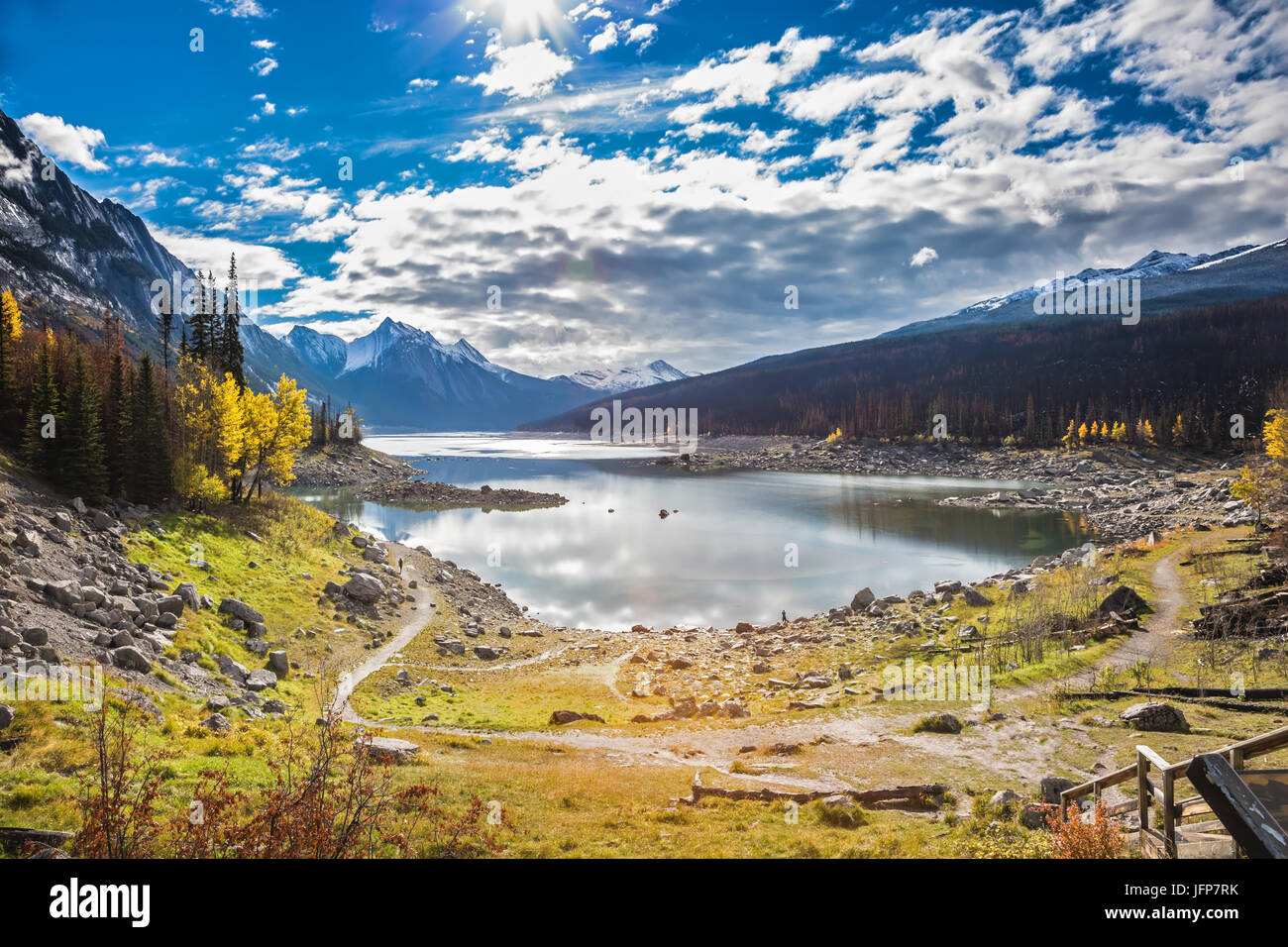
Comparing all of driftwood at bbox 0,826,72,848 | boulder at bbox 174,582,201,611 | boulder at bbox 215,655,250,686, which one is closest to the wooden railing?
driftwood at bbox 0,826,72,848

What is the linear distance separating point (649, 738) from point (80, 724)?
13.4 metres

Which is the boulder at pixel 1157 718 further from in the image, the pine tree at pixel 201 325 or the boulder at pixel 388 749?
the pine tree at pixel 201 325

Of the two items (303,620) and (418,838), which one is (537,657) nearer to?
(303,620)

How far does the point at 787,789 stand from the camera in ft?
44.3

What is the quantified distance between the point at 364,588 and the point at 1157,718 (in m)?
31.9

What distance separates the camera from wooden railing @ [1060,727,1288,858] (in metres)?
6.53

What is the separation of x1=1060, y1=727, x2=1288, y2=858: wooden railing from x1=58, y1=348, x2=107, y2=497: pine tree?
126 ft

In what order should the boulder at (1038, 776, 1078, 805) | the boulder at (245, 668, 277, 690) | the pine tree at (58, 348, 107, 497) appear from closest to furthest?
the boulder at (1038, 776, 1078, 805) → the boulder at (245, 668, 277, 690) → the pine tree at (58, 348, 107, 497)

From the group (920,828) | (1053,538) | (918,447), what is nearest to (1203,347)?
(918,447)

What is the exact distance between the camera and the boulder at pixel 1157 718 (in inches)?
587

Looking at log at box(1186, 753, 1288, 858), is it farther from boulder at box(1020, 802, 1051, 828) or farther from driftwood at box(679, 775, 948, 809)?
driftwood at box(679, 775, 948, 809)

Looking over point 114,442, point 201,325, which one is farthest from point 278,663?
point 201,325

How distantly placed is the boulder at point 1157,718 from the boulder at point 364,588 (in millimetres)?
30895

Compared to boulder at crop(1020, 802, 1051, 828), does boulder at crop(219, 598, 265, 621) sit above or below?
above
